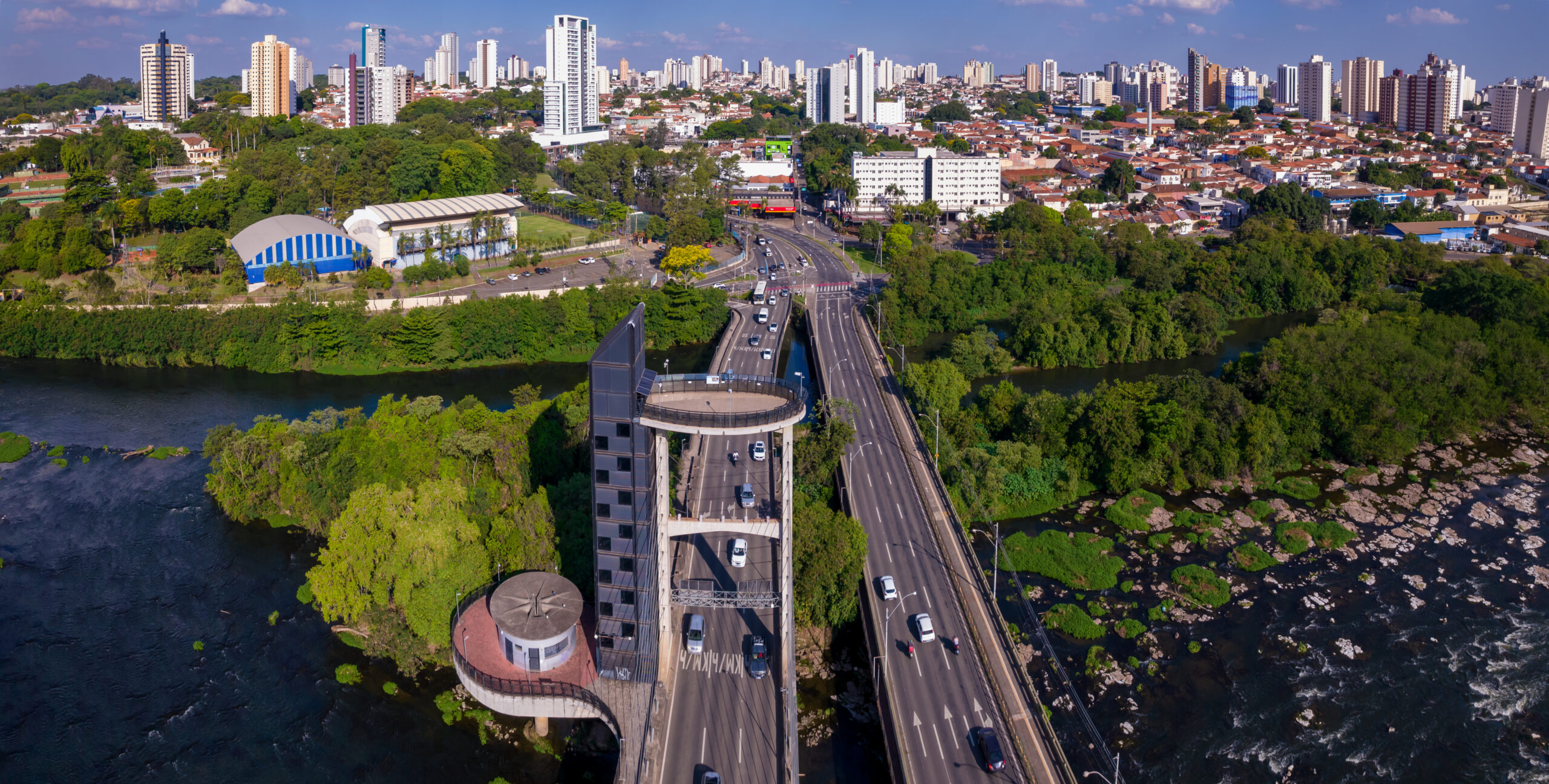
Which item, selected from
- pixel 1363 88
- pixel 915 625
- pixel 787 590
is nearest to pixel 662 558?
pixel 787 590

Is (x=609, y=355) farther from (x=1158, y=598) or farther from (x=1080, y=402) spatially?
(x=1080, y=402)

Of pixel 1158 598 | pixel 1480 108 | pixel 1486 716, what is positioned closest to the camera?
pixel 1486 716

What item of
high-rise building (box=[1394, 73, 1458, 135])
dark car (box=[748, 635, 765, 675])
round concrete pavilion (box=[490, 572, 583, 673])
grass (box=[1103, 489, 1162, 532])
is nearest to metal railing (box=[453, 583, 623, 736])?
round concrete pavilion (box=[490, 572, 583, 673])

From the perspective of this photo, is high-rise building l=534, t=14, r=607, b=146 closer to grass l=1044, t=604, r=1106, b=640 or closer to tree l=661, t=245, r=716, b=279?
tree l=661, t=245, r=716, b=279

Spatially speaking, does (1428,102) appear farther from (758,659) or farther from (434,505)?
(434,505)

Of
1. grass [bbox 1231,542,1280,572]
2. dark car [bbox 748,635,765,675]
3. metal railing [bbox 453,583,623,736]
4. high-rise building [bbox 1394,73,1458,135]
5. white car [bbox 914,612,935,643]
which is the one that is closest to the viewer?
metal railing [bbox 453,583,623,736]

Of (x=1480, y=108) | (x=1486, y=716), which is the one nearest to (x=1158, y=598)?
(x=1486, y=716)
